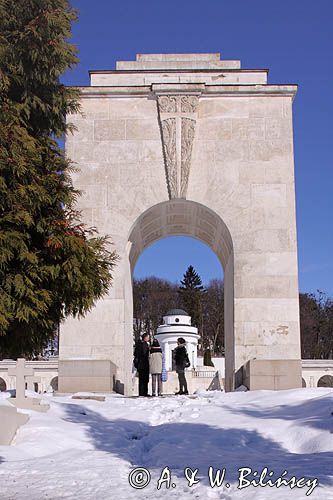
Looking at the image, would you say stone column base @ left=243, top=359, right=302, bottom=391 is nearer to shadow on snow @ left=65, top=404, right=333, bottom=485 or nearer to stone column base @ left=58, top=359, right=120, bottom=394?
stone column base @ left=58, top=359, right=120, bottom=394

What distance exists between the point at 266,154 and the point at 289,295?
3.70m

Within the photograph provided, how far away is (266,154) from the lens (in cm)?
1781

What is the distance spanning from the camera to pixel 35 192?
9781mm

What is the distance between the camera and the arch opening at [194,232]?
17875mm

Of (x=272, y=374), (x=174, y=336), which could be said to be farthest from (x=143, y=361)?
(x=174, y=336)

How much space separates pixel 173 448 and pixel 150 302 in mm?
64680

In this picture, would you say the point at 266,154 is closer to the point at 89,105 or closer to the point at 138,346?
the point at 89,105

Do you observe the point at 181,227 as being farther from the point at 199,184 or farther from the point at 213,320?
the point at 213,320

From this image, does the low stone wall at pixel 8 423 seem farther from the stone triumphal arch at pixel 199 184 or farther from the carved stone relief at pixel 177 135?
the carved stone relief at pixel 177 135

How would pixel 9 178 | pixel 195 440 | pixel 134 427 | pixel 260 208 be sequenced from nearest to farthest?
pixel 195 440, pixel 9 178, pixel 134 427, pixel 260 208

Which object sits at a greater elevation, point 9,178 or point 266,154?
point 266,154

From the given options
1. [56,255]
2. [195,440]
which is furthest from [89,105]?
[195,440]

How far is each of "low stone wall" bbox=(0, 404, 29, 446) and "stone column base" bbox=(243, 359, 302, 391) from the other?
7.70 metres

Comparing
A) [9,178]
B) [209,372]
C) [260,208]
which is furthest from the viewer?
[209,372]
